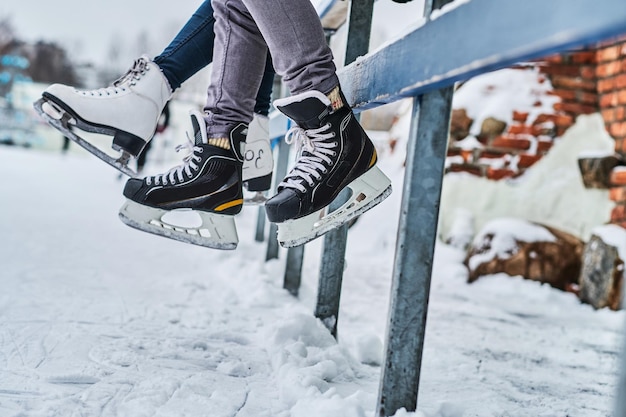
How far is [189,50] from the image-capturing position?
3.62ft

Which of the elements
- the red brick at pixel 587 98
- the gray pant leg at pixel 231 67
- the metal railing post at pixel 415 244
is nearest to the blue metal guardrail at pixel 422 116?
the metal railing post at pixel 415 244

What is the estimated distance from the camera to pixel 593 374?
1.17 metres

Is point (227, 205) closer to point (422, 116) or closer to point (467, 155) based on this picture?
point (422, 116)

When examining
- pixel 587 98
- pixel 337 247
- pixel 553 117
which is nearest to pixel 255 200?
pixel 337 247

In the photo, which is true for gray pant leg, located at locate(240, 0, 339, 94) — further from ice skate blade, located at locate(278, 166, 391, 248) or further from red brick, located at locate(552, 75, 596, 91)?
red brick, located at locate(552, 75, 596, 91)

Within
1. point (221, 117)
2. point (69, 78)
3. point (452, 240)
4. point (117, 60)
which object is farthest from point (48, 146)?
point (221, 117)

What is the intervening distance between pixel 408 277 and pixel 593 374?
2.33ft

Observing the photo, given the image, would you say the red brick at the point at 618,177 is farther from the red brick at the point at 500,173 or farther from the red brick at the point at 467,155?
the red brick at the point at 467,155

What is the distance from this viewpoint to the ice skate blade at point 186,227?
0.96 m

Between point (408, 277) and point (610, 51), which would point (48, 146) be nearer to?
point (610, 51)

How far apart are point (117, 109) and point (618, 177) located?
209 centimetres

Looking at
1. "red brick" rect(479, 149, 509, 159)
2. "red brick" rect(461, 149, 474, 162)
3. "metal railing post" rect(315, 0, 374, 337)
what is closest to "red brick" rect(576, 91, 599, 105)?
"red brick" rect(479, 149, 509, 159)

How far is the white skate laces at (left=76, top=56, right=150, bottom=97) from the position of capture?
103cm

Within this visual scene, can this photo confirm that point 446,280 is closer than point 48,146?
Yes
